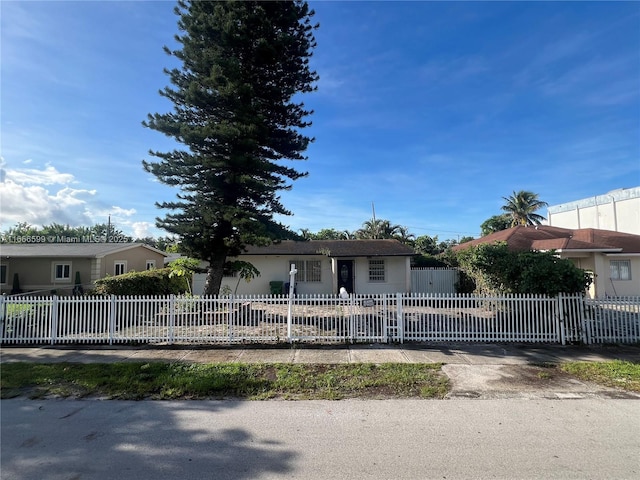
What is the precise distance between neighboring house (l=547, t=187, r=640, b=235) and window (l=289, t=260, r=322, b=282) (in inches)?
937

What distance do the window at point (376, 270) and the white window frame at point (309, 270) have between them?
2736 mm

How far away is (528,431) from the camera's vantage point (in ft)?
13.4

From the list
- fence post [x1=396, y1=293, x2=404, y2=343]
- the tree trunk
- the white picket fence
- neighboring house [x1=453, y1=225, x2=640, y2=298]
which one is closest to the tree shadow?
the white picket fence

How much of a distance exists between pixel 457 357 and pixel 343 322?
2.80m

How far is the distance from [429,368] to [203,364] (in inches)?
179

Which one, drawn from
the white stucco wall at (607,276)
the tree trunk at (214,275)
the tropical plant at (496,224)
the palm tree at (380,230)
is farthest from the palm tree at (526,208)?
the tree trunk at (214,275)

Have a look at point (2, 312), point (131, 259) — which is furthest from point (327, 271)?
point (131, 259)

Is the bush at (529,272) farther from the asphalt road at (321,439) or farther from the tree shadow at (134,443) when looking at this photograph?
the tree shadow at (134,443)

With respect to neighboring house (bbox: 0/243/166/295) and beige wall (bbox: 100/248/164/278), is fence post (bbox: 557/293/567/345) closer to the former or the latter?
neighboring house (bbox: 0/243/166/295)

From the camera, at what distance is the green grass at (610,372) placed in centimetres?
580

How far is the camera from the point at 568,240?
57.3 feet

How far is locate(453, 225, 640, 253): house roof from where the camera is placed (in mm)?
16609

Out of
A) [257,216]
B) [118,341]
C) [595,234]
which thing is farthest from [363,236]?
[118,341]

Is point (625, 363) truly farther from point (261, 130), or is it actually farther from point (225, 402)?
point (261, 130)
